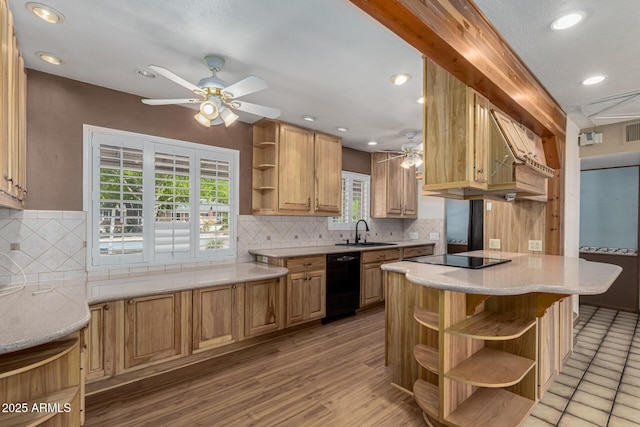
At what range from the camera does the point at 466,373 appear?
1859 millimetres

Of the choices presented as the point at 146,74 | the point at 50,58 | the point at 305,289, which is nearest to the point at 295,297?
the point at 305,289

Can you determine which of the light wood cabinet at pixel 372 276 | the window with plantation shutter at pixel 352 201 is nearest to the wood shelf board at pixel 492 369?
the light wood cabinet at pixel 372 276

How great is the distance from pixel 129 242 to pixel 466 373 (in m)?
2.99

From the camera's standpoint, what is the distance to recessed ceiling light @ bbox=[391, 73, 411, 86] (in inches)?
97.9

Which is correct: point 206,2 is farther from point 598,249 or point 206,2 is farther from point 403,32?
point 598,249

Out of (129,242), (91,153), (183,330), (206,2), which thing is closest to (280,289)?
(183,330)

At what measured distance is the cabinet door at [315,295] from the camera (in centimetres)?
370

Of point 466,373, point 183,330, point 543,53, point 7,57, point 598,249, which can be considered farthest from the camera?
point 598,249

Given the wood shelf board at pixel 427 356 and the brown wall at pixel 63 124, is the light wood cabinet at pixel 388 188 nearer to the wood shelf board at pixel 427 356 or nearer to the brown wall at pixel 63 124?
the wood shelf board at pixel 427 356

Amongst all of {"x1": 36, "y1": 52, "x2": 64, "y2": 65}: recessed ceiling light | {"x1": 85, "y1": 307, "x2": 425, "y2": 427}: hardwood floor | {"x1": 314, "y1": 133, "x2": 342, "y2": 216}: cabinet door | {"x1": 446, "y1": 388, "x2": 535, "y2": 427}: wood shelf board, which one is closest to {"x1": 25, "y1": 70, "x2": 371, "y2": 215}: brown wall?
{"x1": 36, "y1": 52, "x2": 64, "y2": 65}: recessed ceiling light

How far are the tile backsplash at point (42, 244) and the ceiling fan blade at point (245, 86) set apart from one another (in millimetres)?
1758

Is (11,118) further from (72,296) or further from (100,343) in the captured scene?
(100,343)

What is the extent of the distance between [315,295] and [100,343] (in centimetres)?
216

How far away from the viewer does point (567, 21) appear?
173 centimetres
